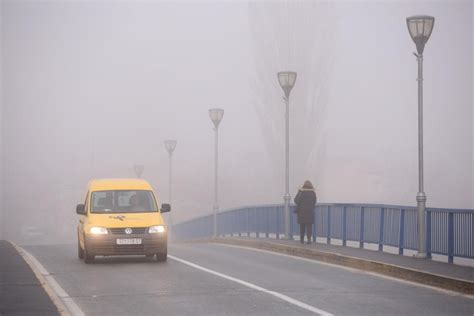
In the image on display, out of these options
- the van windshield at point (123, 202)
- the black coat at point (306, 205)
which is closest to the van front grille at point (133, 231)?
the van windshield at point (123, 202)

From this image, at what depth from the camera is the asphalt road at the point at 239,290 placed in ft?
38.5

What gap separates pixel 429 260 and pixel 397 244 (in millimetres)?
2602

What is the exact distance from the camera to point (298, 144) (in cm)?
4925

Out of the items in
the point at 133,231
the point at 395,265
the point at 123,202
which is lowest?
the point at 395,265

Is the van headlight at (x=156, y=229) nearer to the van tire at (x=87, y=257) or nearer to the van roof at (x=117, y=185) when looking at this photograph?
the van tire at (x=87, y=257)

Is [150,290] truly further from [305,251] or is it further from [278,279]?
[305,251]

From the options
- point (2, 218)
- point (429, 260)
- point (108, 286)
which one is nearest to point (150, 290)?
point (108, 286)

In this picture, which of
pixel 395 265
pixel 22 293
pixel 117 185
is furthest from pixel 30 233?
pixel 22 293

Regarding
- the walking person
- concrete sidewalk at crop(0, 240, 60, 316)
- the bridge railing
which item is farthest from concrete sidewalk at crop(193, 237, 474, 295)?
concrete sidewalk at crop(0, 240, 60, 316)

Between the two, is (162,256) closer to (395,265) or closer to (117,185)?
(117,185)

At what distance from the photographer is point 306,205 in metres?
25.2

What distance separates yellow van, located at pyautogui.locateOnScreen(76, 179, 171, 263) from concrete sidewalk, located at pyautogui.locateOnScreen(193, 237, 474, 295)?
380cm

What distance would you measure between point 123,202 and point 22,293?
24.6 ft

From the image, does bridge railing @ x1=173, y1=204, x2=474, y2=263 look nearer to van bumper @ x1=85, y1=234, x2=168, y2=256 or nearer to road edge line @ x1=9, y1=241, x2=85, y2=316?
van bumper @ x1=85, y1=234, x2=168, y2=256
